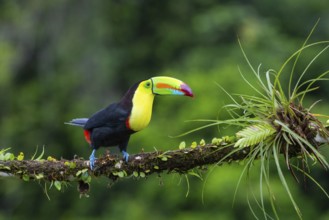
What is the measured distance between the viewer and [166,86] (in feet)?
11.6

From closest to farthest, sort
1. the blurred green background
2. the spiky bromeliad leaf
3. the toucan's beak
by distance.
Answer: the spiky bromeliad leaf, the toucan's beak, the blurred green background

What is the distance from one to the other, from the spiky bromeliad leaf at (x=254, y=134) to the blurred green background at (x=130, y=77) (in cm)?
772

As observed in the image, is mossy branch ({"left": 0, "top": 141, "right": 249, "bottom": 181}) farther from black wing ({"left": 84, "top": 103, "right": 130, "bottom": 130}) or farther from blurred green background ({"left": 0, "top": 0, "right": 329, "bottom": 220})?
blurred green background ({"left": 0, "top": 0, "right": 329, "bottom": 220})

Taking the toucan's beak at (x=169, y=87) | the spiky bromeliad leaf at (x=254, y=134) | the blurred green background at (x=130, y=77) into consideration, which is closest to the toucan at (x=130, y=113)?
the toucan's beak at (x=169, y=87)

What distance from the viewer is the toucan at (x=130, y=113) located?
11.6 feet

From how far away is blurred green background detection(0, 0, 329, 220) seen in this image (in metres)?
12.0

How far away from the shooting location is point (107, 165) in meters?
3.36

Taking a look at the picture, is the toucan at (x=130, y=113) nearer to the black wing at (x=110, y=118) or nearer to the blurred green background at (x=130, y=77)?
the black wing at (x=110, y=118)

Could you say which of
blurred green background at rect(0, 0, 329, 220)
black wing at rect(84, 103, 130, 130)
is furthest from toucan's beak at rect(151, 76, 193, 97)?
blurred green background at rect(0, 0, 329, 220)

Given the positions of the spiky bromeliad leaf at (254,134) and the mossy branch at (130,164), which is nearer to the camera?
the spiky bromeliad leaf at (254,134)

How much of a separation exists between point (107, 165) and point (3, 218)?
9.58 meters

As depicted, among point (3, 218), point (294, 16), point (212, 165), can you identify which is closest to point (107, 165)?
point (212, 165)

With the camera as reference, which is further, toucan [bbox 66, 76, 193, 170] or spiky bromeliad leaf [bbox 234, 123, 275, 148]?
toucan [bbox 66, 76, 193, 170]

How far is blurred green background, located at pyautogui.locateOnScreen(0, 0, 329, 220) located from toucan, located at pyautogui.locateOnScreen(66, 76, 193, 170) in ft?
23.2
